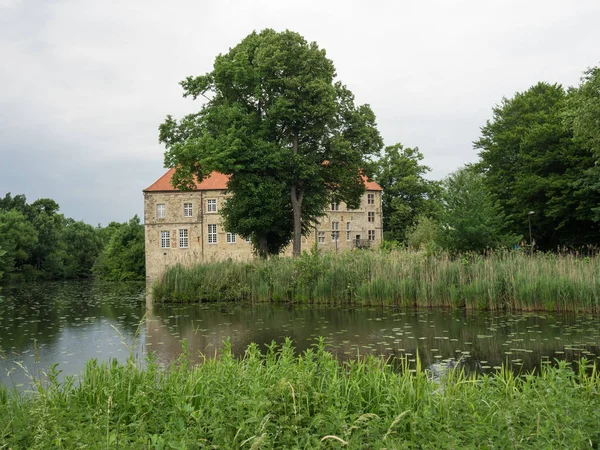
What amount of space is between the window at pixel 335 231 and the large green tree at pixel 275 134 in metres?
21.5

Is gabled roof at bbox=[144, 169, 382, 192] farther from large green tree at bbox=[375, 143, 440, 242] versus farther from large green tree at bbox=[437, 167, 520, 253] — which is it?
large green tree at bbox=[437, 167, 520, 253]

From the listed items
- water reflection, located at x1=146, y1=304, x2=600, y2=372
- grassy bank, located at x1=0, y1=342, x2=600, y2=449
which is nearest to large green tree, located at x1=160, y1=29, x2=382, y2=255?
water reflection, located at x1=146, y1=304, x2=600, y2=372

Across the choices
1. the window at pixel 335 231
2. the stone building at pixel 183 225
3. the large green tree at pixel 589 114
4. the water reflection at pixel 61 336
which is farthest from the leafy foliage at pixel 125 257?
the large green tree at pixel 589 114

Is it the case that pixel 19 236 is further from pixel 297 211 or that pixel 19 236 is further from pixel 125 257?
pixel 297 211

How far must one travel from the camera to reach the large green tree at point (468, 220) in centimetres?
2252

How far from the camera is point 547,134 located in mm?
32344

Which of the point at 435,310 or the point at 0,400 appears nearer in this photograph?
the point at 0,400

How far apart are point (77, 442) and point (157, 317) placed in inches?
Answer: 491

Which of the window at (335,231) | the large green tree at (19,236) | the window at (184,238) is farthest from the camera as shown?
the window at (335,231)

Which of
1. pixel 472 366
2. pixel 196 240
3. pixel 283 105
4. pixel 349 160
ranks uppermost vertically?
pixel 283 105

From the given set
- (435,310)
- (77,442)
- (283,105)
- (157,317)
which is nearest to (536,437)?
(77,442)

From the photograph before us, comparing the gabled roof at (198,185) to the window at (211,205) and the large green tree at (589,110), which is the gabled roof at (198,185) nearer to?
the window at (211,205)

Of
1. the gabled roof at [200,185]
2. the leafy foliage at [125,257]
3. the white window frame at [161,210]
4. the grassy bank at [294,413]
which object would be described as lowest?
the grassy bank at [294,413]

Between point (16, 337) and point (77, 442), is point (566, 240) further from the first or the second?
point (77, 442)
